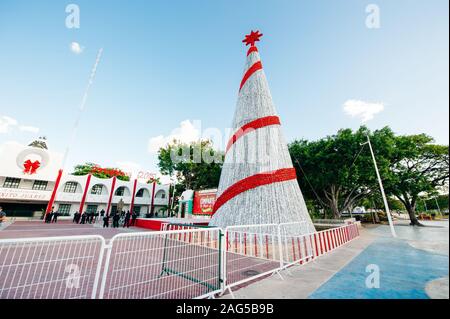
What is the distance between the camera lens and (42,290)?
387 cm

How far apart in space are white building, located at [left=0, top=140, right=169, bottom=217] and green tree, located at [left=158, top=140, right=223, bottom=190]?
7.59 metres

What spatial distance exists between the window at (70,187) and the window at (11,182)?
15.0ft

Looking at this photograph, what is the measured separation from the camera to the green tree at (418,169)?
19344mm

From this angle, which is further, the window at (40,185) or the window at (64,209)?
the window at (64,209)

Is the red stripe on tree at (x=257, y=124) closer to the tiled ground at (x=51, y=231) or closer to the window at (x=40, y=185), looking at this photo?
the tiled ground at (x=51, y=231)

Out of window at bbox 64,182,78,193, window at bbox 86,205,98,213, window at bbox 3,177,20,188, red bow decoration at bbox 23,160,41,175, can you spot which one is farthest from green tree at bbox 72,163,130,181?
red bow decoration at bbox 23,160,41,175

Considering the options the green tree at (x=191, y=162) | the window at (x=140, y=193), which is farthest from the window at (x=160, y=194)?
the green tree at (x=191, y=162)

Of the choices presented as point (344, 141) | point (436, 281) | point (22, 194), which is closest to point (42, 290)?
point (436, 281)

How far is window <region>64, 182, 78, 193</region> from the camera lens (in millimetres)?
26203

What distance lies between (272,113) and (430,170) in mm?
23505

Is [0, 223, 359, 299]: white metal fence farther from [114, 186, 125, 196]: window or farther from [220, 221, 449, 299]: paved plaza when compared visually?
[114, 186, 125, 196]: window

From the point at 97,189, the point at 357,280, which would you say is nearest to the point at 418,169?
the point at 357,280

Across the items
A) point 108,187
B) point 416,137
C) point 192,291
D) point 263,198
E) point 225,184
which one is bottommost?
point 192,291

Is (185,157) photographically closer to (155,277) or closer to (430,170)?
(155,277)
